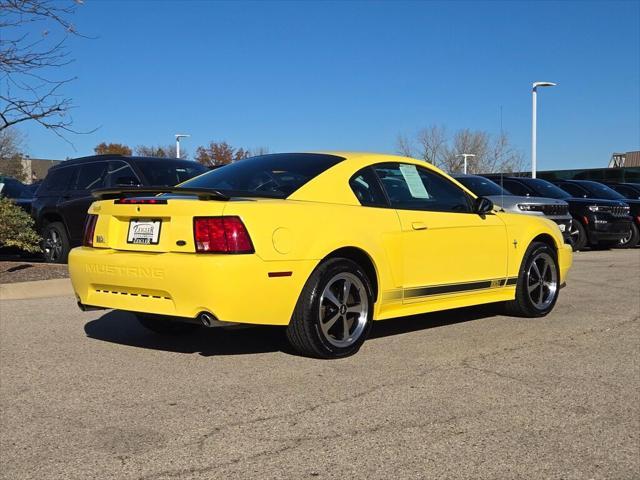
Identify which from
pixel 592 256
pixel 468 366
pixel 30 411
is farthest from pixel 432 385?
pixel 592 256

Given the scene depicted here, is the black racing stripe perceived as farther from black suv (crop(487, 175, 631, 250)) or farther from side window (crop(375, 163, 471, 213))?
black suv (crop(487, 175, 631, 250))

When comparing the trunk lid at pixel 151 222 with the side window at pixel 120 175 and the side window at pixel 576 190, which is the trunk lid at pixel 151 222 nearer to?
the side window at pixel 120 175

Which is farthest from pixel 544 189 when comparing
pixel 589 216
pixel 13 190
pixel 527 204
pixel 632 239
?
pixel 13 190

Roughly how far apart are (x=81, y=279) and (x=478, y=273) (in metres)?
3.42

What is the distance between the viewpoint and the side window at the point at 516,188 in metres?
14.6

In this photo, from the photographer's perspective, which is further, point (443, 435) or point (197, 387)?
point (197, 387)

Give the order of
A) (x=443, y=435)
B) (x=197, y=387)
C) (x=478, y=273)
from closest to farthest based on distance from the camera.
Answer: (x=443, y=435), (x=197, y=387), (x=478, y=273)

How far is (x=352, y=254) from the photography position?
5.33 meters

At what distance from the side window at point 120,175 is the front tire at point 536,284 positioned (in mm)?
5426

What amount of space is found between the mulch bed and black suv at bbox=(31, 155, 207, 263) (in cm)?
79

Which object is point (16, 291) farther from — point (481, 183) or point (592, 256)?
point (592, 256)

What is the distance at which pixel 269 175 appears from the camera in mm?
5551

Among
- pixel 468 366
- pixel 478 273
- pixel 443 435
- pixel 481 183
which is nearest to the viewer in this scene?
pixel 443 435

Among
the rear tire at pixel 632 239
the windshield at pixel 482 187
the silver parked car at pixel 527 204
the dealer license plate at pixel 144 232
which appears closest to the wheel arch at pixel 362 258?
the dealer license plate at pixel 144 232
